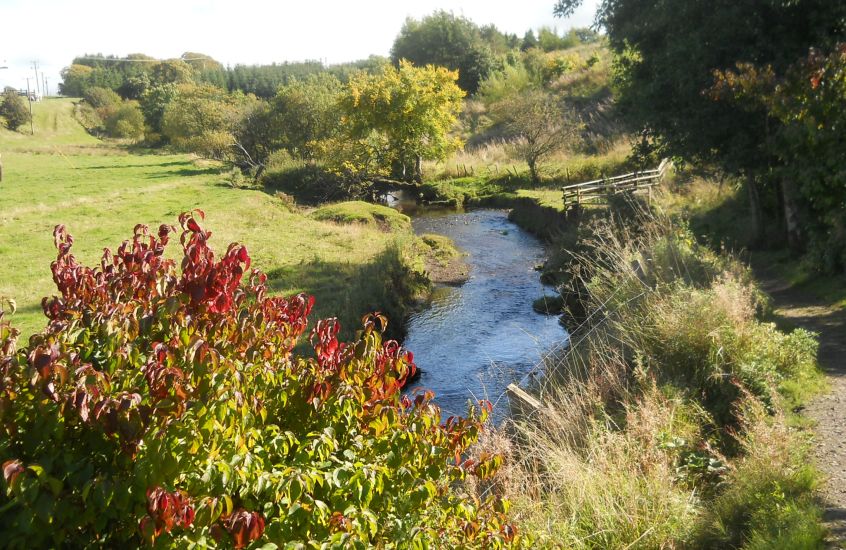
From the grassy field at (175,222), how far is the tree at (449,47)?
103 ft

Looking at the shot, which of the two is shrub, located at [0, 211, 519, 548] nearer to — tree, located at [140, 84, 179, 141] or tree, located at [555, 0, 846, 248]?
tree, located at [555, 0, 846, 248]

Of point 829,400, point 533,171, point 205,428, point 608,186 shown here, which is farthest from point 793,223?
point 533,171

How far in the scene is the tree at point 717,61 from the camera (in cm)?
1308

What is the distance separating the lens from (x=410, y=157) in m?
39.6

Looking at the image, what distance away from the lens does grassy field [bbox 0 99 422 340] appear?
17594 mm

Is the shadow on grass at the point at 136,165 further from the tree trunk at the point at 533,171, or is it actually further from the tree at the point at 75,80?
the tree at the point at 75,80

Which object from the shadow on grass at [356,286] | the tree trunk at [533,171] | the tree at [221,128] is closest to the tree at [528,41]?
the tree at [221,128]

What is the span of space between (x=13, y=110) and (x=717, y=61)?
2904 inches

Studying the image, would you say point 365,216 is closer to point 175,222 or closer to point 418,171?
point 175,222

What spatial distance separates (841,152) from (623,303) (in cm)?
374

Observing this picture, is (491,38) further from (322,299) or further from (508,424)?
(508,424)

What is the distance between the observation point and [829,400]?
24.3 ft

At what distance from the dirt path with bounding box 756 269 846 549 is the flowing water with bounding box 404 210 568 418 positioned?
3624 millimetres

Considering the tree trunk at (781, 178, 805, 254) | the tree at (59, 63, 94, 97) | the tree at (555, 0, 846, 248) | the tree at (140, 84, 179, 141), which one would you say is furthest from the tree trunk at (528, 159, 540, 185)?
the tree at (59, 63, 94, 97)
